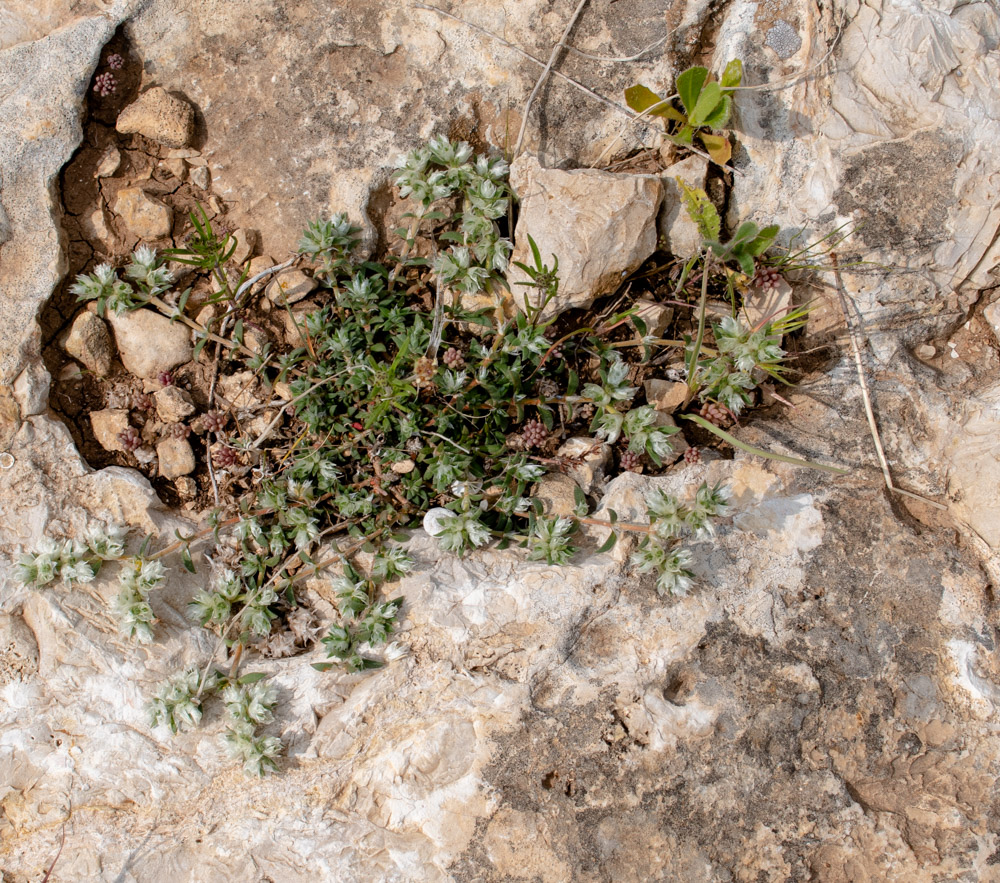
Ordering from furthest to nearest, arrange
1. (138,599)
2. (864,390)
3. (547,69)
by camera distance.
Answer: (547,69) < (864,390) < (138,599)

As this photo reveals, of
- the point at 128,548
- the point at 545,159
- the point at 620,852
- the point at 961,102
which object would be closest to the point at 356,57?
the point at 545,159

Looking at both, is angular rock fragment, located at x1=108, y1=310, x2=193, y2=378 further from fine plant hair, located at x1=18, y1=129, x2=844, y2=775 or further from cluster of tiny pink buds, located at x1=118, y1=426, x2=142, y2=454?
cluster of tiny pink buds, located at x1=118, y1=426, x2=142, y2=454

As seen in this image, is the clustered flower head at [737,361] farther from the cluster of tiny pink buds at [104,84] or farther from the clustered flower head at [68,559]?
the cluster of tiny pink buds at [104,84]

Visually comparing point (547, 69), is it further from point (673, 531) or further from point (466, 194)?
point (673, 531)

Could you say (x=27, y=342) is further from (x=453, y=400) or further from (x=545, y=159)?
(x=545, y=159)

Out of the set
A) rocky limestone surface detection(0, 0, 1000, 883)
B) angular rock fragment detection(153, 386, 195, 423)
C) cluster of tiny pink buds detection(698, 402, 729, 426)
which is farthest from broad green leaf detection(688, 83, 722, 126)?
Answer: angular rock fragment detection(153, 386, 195, 423)

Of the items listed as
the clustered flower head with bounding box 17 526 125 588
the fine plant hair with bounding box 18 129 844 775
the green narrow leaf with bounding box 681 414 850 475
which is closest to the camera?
the clustered flower head with bounding box 17 526 125 588

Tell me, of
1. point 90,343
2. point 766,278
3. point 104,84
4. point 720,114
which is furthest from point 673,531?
point 104,84
